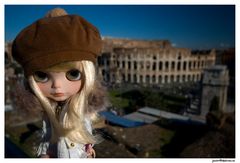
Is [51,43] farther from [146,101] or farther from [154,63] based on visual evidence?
[154,63]

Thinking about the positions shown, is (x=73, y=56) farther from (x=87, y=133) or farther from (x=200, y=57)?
(x=200, y=57)

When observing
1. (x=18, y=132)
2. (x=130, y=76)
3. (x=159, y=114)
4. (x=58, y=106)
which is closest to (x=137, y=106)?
(x=159, y=114)

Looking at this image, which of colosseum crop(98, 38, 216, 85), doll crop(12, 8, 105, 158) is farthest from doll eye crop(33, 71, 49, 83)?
colosseum crop(98, 38, 216, 85)

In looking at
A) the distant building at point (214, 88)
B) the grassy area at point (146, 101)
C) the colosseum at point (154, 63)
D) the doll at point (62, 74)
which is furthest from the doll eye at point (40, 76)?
the colosseum at point (154, 63)

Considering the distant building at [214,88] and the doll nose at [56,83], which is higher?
the doll nose at [56,83]

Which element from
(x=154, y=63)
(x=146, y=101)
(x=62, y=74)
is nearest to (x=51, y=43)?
(x=62, y=74)

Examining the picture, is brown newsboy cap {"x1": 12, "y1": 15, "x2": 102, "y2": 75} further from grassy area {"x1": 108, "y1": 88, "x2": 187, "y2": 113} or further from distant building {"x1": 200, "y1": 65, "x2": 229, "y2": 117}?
grassy area {"x1": 108, "y1": 88, "x2": 187, "y2": 113}

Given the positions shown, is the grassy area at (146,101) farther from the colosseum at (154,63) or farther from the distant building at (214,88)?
the colosseum at (154,63)

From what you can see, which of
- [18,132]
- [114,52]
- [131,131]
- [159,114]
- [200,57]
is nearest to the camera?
[18,132]
